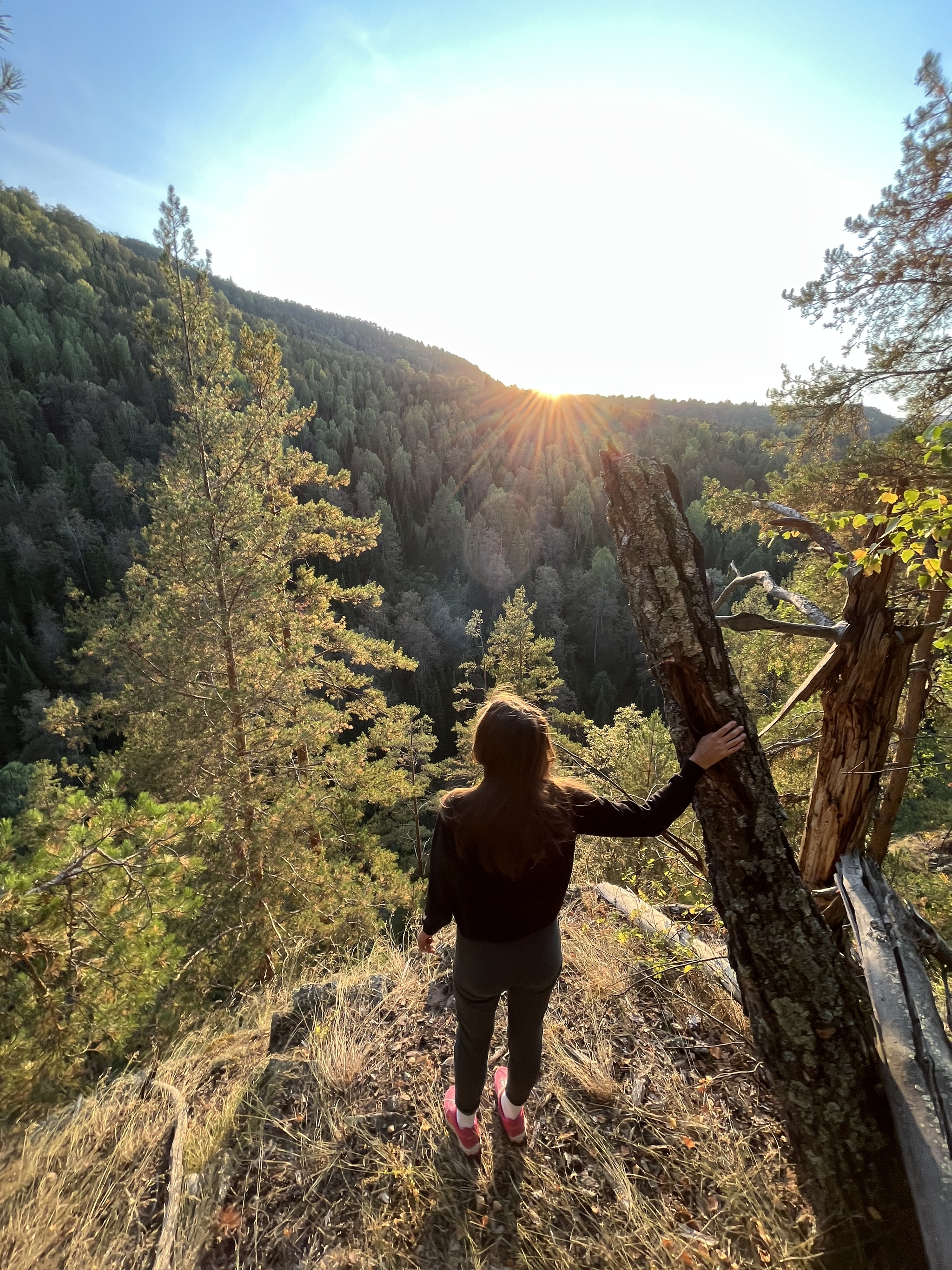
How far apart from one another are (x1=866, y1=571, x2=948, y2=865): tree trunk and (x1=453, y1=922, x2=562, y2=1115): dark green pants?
2335 mm

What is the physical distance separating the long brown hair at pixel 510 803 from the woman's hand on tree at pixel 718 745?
477mm

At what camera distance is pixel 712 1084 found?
233 cm

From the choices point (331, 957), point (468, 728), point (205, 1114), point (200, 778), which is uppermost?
A: point (205, 1114)

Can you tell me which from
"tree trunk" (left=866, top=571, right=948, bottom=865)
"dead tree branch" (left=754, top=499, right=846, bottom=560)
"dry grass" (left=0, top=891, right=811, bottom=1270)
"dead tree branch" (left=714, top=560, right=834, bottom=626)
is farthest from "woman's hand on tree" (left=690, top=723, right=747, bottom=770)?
"tree trunk" (left=866, top=571, right=948, bottom=865)

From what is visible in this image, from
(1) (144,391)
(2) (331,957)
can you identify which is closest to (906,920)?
(2) (331,957)

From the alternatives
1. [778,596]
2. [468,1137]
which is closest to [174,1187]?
[468,1137]

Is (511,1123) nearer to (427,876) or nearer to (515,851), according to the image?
(515,851)

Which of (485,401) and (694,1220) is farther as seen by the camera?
(485,401)

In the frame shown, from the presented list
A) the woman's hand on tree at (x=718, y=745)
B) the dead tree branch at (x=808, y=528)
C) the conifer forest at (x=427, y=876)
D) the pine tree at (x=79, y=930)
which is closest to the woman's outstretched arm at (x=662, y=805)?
the woman's hand on tree at (x=718, y=745)

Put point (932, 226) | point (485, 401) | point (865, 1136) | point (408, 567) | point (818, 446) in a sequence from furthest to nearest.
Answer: point (485, 401)
point (408, 567)
point (818, 446)
point (932, 226)
point (865, 1136)

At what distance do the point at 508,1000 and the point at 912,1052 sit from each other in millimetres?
1201

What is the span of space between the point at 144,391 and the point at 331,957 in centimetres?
8221

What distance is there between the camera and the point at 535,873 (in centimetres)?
163

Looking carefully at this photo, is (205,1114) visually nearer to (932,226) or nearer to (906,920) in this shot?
(906,920)
